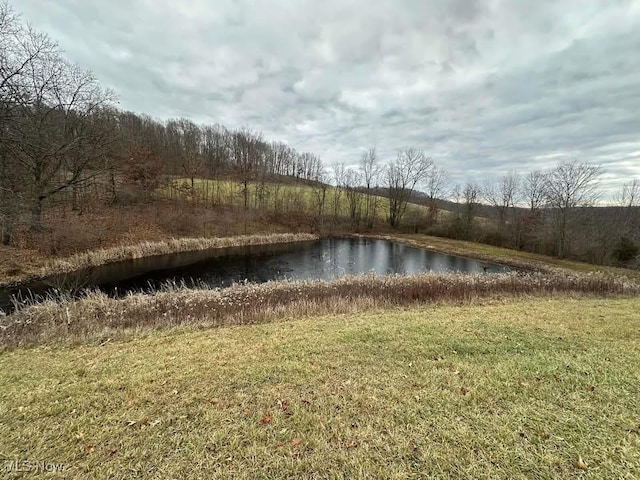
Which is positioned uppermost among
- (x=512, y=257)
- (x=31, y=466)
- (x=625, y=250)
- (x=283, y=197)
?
(x=283, y=197)

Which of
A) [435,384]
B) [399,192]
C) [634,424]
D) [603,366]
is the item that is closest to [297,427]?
[435,384]

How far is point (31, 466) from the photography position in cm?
238

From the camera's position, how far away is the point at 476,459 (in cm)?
245

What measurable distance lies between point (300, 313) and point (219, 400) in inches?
182

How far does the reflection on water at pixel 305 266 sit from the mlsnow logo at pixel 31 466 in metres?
10.3

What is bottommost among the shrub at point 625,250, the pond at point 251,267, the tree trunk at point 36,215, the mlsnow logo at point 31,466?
the pond at point 251,267

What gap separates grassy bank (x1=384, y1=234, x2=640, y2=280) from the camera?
61.8 ft

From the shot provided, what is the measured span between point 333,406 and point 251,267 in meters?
16.7

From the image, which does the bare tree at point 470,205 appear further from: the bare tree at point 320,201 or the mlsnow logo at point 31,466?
the mlsnow logo at point 31,466

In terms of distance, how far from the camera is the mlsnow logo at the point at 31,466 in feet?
7.66

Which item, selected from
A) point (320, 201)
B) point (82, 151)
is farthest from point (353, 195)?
point (82, 151)

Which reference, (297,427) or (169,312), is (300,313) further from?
(297,427)

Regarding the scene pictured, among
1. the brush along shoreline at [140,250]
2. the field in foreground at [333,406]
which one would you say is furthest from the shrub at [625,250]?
the brush along shoreline at [140,250]

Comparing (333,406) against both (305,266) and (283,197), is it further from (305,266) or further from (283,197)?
(283,197)
